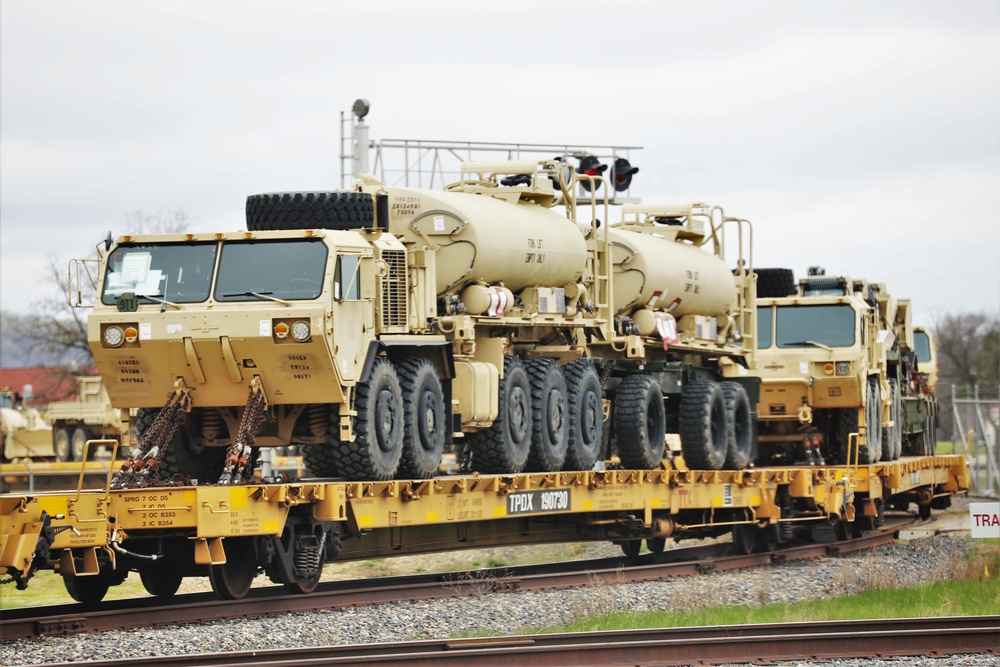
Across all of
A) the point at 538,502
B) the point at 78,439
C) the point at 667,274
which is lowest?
the point at 538,502

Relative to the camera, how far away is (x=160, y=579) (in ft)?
48.6

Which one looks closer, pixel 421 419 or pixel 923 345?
pixel 421 419

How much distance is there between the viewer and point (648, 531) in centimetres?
1930

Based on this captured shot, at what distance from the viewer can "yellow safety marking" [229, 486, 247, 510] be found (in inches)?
509

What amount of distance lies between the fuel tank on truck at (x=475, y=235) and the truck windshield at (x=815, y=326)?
7.98 m

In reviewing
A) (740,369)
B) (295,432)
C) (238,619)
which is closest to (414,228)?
(295,432)

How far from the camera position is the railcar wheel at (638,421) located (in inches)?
787

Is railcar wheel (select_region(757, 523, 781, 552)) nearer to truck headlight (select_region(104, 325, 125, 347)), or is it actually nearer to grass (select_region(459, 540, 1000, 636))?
grass (select_region(459, 540, 1000, 636))

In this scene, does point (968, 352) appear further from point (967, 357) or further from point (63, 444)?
point (63, 444)

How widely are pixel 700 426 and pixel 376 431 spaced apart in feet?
25.1

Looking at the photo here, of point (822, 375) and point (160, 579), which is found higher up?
point (822, 375)

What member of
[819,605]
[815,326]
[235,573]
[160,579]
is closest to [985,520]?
[819,605]

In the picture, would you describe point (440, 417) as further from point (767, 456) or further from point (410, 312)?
point (767, 456)

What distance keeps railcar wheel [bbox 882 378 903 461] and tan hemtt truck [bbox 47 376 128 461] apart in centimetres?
2231
